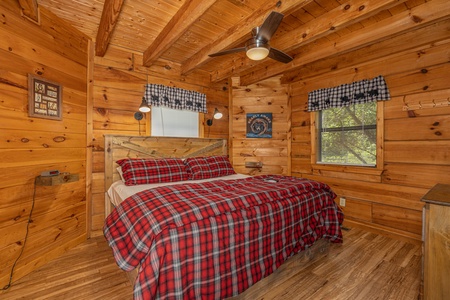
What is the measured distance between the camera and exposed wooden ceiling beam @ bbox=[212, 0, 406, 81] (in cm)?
187

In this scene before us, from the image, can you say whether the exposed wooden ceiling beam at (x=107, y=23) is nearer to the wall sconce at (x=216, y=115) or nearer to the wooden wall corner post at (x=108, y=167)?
the wooden wall corner post at (x=108, y=167)

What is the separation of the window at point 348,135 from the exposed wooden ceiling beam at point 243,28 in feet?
6.55

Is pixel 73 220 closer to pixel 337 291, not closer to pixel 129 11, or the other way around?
pixel 129 11

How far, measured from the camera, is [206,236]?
139 centimetres

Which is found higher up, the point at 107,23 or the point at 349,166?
the point at 107,23

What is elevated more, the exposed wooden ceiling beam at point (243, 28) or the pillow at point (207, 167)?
the exposed wooden ceiling beam at point (243, 28)

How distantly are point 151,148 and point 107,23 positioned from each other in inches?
63.6

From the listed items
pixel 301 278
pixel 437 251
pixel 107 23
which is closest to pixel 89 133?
pixel 107 23

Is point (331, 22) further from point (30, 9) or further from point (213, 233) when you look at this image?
point (30, 9)

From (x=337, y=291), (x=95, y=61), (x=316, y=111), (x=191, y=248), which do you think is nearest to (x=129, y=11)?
(x=95, y=61)

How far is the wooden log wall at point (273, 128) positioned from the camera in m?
3.93

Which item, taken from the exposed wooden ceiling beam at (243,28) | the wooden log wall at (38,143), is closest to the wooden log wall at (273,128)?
the exposed wooden ceiling beam at (243,28)

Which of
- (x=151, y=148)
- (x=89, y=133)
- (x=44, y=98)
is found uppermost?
(x=44, y=98)

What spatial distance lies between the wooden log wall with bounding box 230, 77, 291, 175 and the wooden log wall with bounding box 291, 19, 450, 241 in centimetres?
91
